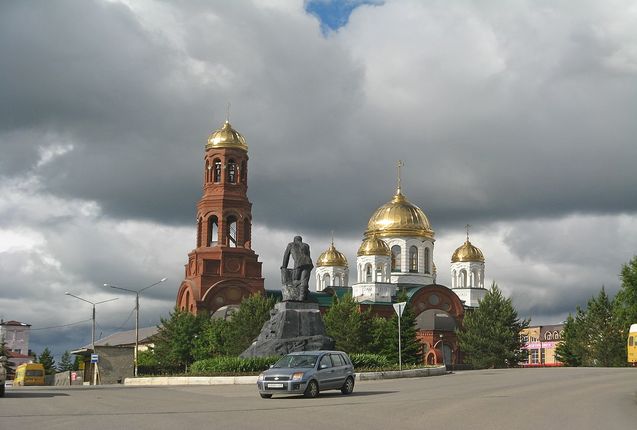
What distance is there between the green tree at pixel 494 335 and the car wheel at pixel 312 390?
39716 mm

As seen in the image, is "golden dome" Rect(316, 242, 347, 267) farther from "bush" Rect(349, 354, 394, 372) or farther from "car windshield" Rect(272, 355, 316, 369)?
"car windshield" Rect(272, 355, 316, 369)

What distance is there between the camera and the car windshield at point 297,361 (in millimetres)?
20422

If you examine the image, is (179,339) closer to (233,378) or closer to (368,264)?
(368,264)

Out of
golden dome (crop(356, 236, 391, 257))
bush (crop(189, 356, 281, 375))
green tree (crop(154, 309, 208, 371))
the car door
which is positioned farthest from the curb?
golden dome (crop(356, 236, 391, 257))

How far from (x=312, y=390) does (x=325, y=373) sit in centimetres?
57

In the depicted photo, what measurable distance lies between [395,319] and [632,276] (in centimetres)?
1516

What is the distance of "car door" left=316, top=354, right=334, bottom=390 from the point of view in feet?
65.8

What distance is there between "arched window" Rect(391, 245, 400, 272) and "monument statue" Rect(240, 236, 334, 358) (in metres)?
45.9

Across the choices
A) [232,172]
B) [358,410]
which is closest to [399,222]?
[232,172]

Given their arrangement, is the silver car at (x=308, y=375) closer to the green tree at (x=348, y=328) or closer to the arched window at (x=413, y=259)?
the green tree at (x=348, y=328)

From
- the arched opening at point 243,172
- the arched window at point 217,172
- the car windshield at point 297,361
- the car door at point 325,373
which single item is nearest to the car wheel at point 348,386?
the car door at point 325,373

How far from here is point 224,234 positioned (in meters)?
66.8

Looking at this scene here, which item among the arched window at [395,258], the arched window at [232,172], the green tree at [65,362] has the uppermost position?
the arched window at [232,172]

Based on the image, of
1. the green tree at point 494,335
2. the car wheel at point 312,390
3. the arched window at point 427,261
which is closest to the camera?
the car wheel at point 312,390
